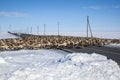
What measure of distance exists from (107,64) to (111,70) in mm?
1267

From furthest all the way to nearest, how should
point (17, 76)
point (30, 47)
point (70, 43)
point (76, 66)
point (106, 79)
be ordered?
1. point (70, 43)
2. point (30, 47)
3. point (76, 66)
4. point (17, 76)
5. point (106, 79)

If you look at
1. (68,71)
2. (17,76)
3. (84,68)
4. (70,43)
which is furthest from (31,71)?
(70,43)

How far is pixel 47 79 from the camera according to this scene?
397 inches

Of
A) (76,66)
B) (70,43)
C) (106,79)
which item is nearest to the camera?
(106,79)

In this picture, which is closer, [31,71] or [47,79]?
[47,79]

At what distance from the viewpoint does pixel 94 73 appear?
1068cm

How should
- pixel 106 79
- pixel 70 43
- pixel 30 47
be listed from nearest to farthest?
pixel 106 79 < pixel 30 47 < pixel 70 43

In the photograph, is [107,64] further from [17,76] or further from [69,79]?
[17,76]

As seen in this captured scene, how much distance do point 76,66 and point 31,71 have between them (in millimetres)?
2231

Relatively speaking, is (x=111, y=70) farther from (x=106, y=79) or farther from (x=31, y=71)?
(x=31, y=71)

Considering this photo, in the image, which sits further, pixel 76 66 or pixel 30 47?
pixel 30 47

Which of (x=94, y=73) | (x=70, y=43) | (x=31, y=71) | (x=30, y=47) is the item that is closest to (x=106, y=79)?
(x=94, y=73)

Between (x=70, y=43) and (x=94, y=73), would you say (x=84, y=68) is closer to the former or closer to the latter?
(x=94, y=73)

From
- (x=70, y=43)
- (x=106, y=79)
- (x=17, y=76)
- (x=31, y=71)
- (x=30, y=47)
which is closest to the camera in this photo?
(x=106, y=79)
